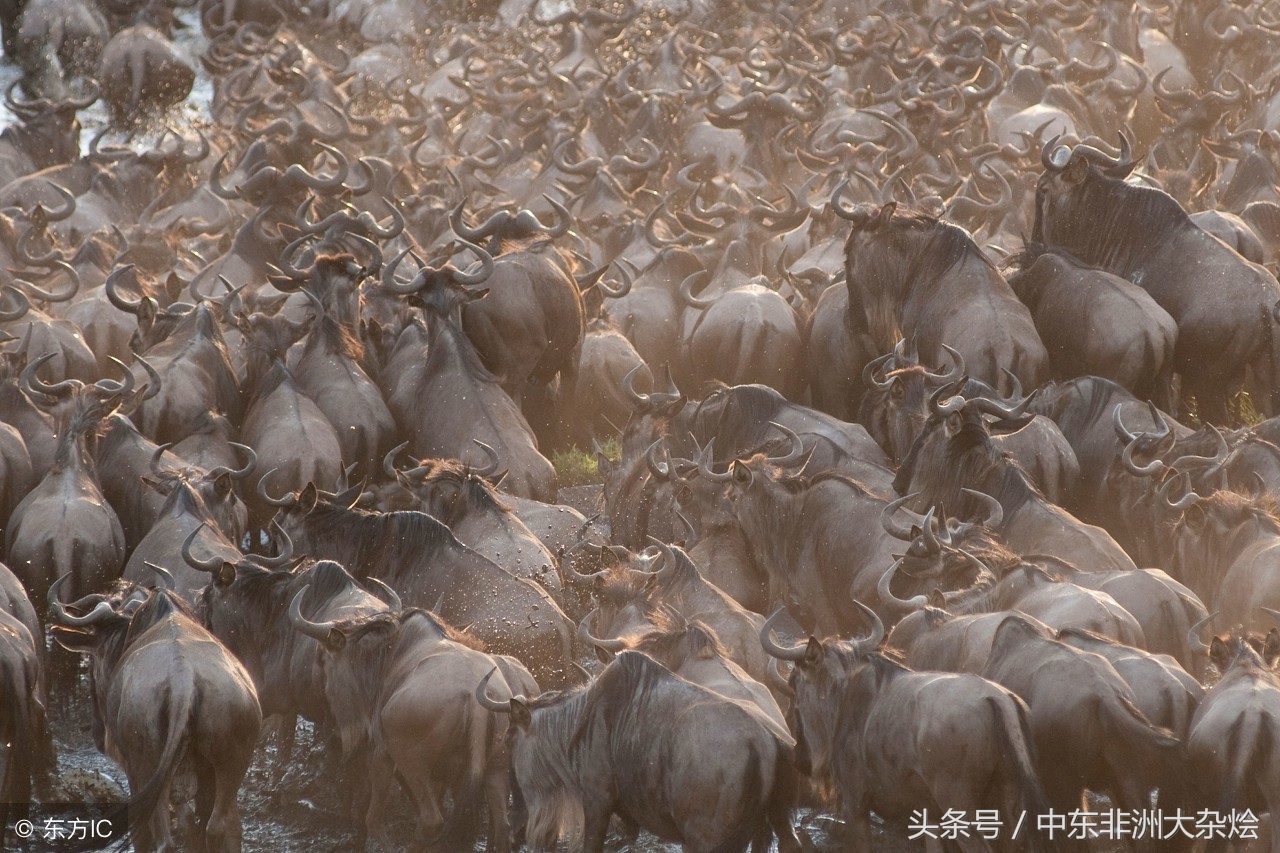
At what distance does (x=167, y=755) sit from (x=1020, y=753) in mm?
3335

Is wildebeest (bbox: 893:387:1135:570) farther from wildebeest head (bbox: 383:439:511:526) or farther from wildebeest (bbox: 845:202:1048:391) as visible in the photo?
wildebeest head (bbox: 383:439:511:526)

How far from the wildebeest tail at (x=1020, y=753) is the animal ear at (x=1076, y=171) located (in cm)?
706

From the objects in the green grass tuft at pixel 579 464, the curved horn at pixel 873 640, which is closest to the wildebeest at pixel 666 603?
the curved horn at pixel 873 640

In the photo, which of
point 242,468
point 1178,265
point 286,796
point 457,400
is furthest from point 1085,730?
point 242,468

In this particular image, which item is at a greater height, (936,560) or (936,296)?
(936,560)

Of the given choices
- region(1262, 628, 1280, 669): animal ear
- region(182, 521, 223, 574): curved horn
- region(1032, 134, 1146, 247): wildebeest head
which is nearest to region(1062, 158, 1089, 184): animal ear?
region(1032, 134, 1146, 247): wildebeest head

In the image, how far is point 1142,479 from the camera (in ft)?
32.8

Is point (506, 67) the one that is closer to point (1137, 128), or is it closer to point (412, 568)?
point (1137, 128)

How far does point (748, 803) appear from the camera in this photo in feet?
22.6

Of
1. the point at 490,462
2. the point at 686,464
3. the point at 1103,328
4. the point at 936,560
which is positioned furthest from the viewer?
the point at 1103,328

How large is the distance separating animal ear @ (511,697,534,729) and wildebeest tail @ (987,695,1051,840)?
6.34ft

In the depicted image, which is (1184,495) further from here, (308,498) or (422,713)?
(308,498)

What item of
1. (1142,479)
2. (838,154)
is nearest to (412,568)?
(1142,479)

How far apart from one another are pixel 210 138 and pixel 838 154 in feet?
29.4
